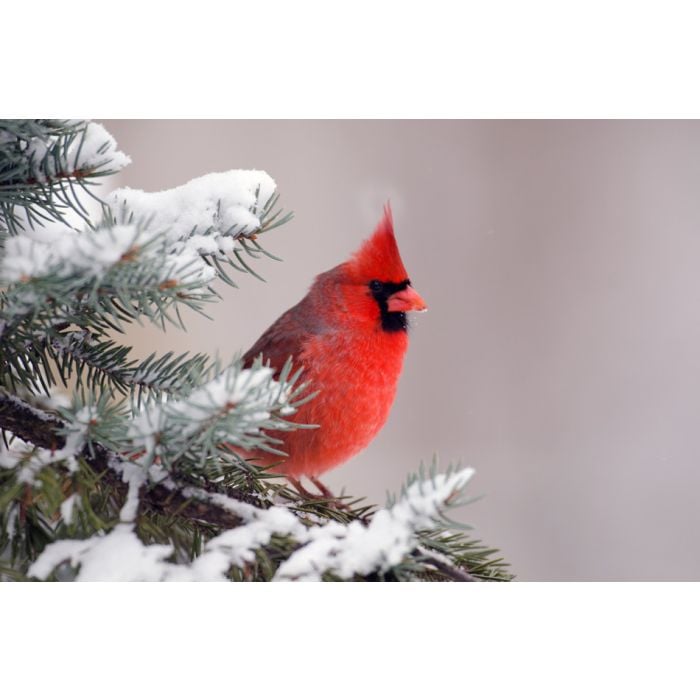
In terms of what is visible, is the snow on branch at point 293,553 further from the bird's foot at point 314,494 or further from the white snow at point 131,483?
the bird's foot at point 314,494

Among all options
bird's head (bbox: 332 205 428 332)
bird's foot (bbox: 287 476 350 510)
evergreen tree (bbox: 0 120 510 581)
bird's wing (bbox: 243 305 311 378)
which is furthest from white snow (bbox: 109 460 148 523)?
bird's head (bbox: 332 205 428 332)

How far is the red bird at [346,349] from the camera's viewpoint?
→ 1397mm

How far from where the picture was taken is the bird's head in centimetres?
150

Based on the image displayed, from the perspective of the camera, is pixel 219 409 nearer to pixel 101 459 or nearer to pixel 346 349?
pixel 101 459

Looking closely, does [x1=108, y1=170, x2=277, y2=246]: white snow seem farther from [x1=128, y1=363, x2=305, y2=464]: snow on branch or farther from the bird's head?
the bird's head

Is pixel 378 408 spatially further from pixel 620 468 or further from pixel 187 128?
pixel 620 468

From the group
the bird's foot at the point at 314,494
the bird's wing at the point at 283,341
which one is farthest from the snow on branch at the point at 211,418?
the bird's wing at the point at 283,341

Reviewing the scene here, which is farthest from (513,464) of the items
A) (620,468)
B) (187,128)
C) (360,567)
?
(360,567)

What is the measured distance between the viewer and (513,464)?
2354 millimetres

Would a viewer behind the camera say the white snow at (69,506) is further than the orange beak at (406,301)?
No

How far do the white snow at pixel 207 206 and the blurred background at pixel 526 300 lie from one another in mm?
397

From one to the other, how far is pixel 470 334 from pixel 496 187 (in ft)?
1.42

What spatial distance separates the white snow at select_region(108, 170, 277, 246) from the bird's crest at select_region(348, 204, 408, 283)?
0.46 meters

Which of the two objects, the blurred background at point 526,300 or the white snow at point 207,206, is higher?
the blurred background at point 526,300
